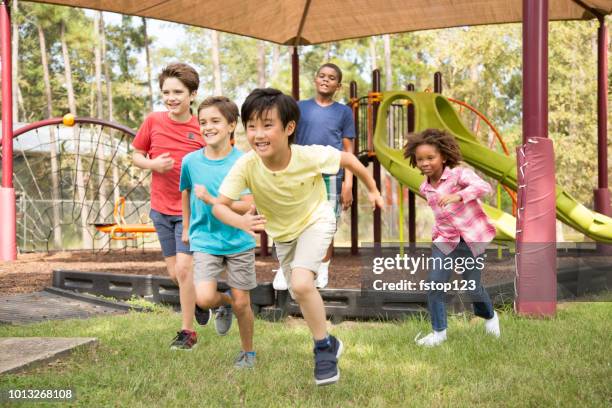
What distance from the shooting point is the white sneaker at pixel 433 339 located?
4.18 metres

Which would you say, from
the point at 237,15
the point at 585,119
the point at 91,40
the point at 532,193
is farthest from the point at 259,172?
the point at 91,40

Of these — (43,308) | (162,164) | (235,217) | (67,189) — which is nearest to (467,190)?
(235,217)

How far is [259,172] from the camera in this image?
3506 mm

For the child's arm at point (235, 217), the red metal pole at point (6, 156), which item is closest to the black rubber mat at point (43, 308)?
the child's arm at point (235, 217)

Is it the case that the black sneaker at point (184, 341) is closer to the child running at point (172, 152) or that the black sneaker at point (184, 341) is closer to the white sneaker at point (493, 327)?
the child running at point (172, 152)

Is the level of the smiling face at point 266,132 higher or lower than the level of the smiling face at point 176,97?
lower

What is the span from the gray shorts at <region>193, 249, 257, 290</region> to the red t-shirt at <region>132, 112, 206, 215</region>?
0.70 m

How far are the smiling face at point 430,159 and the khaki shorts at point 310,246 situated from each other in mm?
1101

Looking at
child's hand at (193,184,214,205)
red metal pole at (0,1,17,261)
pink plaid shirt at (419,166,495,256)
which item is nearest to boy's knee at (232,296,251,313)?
child's hand at (193,184,214,205)

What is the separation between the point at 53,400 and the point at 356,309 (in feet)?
9.19

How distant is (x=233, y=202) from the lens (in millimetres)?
3494

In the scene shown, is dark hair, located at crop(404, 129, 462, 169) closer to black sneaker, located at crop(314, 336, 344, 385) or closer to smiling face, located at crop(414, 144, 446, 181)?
smiling face, located at crop(414, 144, 446, 181)

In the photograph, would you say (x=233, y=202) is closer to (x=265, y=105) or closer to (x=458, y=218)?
(x=265, y=105)

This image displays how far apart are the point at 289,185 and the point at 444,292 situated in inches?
59.0
